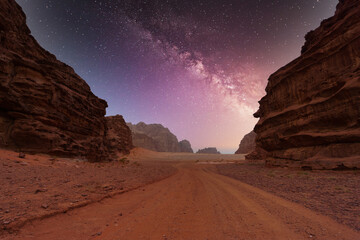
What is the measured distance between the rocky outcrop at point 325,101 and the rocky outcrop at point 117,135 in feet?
174

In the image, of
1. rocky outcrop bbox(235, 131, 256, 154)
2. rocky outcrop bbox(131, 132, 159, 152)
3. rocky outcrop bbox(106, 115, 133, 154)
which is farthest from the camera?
rocky outcrop bbox(131, 132, 159, 152)

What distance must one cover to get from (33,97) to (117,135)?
46792mm

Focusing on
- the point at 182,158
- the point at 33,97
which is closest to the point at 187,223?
the point at 33,97

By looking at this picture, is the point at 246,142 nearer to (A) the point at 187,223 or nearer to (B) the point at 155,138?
(B) the point at 155,138

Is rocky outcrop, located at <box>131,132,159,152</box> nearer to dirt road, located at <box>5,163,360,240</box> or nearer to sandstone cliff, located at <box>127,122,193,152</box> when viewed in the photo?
sandstone cliff, located at <box>127,122,193,152</box>

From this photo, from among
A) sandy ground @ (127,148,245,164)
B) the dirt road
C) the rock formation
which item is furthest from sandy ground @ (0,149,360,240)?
sandy ground @ (127,148,245,164)

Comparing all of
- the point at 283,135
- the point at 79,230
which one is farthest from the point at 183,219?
the point at 283,135

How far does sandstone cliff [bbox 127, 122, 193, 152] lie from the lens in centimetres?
11194

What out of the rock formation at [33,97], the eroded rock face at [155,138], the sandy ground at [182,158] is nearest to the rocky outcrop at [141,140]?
the eroded rock face at [155,138]

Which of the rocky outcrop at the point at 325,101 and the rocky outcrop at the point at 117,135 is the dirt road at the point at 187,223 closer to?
the rocky outcrop at the point at 325,101

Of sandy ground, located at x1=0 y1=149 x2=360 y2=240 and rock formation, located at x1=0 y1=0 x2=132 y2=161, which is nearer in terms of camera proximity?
sandy ground, located at x1=0 y1=149 x2=360 y2=240

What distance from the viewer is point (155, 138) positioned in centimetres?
15062

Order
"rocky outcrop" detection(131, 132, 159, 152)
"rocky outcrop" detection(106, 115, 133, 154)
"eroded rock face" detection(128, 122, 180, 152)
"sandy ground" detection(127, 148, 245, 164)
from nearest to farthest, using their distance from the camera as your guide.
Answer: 1. "sandy ground" detection(127, 148, 245, 164)
2. "rocky outcrop" detection(106, 115, 133, 154)
3. "rocky outcrop" detection(131, 132, 159, 152)
4. "eroded rock face" detection(128, 122, 180, 152)

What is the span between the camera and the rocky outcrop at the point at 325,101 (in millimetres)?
12766
